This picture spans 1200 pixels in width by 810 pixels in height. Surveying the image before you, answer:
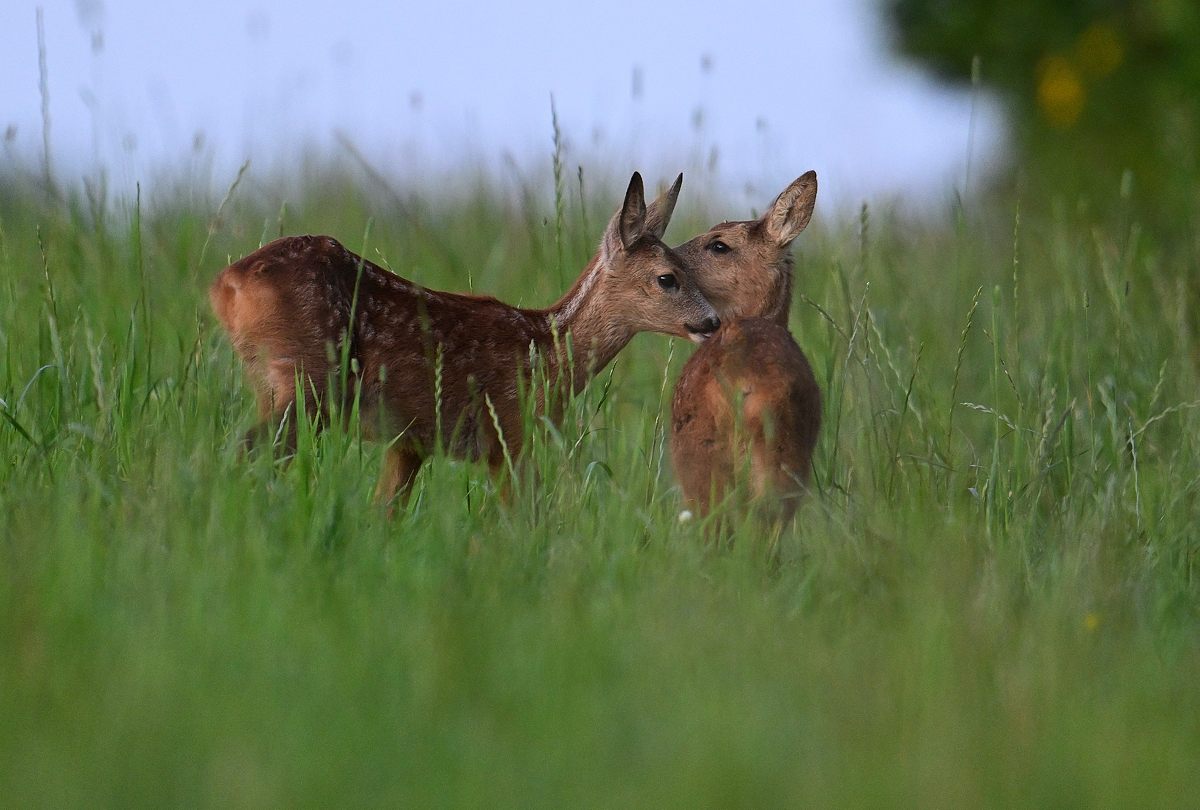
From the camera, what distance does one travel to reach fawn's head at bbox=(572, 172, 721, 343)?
580 centimetres

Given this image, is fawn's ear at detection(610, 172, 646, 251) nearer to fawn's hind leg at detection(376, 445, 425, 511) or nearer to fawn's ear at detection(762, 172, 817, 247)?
fawn's ear at detection(762, 172, 817, 247)

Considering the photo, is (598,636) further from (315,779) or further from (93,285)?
(93,285)

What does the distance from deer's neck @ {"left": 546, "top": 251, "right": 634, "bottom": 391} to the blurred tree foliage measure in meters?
8.70

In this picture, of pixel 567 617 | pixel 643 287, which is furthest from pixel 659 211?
pixel 567 617

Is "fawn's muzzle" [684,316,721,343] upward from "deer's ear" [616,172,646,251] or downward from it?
downward

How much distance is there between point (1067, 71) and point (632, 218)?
32.1ft

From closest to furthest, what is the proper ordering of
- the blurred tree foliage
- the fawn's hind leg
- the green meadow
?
the green meadow < the fawn's hind leg < the blurred tree foliage

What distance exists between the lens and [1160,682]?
3.45m

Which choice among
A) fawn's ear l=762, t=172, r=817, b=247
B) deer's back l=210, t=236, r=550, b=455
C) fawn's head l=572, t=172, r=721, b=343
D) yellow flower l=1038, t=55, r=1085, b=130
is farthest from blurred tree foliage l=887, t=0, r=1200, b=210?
deer's back l=210, t=236, r=550, b=455

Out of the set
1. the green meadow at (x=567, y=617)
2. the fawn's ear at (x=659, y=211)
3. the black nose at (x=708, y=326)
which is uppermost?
the fawn's ear at (x=659, y=211)

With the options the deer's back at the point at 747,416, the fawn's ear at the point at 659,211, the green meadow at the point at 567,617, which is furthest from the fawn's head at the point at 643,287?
the deer's back at the point at 747,416

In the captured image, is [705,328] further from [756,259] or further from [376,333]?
[376,333]

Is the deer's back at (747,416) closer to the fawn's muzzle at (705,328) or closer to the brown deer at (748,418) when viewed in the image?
the brown deer at (748,418)

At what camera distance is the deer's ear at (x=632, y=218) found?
5750 millimetres
